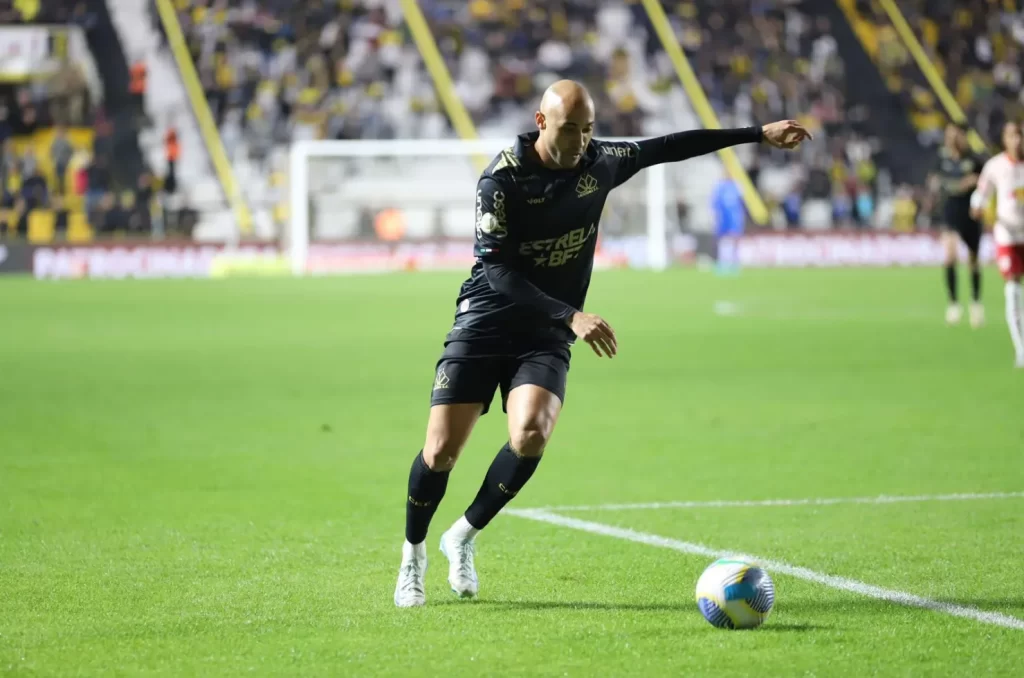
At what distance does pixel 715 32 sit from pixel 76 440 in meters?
35.8

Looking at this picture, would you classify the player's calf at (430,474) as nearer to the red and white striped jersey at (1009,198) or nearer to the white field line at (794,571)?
the white field line at (794,571)

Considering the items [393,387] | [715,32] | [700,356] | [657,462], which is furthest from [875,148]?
[657,462]

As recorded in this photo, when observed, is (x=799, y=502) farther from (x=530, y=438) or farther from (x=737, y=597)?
(x=737, y=597)

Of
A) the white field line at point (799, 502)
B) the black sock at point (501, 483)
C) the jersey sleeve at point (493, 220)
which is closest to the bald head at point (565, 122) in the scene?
the jersey sleeve at point (493, 220)

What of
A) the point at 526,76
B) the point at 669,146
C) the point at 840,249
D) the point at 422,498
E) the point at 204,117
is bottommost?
the point at 840,249

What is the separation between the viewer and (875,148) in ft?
139

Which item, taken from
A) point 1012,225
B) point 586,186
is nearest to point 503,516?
point 586,186

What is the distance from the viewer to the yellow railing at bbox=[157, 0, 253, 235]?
38281 millimetres

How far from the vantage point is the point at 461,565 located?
239 inches

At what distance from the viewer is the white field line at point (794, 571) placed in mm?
5570

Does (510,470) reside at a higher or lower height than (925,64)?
lower

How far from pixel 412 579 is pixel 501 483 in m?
0.50

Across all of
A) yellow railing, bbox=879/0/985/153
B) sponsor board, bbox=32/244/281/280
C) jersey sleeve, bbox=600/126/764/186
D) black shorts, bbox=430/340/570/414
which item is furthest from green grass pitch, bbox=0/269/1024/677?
yellow railing, bbox=879/0/985/153

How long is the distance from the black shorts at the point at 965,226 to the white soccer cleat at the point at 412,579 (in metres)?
15.0
